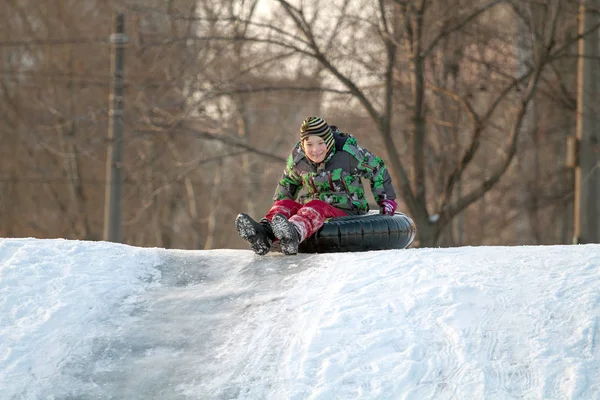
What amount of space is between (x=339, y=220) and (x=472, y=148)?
6.33 metres

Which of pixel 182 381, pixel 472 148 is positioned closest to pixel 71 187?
pixel 472 148

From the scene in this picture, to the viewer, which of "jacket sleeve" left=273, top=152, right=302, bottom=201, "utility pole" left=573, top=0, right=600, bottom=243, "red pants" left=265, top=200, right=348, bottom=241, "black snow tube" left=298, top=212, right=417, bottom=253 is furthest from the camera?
"utility pole" left=573, top=0, right=600, bottom=243

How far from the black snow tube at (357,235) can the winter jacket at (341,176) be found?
0.76 feet

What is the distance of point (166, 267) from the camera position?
22.3 feet

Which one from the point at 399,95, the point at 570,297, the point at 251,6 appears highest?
the point at 251,6

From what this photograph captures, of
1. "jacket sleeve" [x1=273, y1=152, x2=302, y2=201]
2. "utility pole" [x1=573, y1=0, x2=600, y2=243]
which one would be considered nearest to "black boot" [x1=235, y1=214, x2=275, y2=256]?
"jacket sleeve" [x1=273, y1=152, x2=302, y2=201]

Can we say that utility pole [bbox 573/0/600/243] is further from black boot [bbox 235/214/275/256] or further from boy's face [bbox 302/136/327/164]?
black boot [bbox 235/214/275/256]

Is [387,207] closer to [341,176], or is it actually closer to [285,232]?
[341,176]

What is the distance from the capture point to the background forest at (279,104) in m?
13.7

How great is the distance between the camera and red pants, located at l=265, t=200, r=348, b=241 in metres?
7.02

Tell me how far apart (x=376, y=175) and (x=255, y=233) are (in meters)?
1.29

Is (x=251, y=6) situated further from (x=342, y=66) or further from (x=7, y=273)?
(x=7, y=273)

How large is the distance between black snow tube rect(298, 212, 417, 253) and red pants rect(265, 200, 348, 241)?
0.10 m

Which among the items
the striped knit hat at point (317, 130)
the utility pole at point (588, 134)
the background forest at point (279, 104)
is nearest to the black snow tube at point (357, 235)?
the striped knit hat at point (317, 130)
